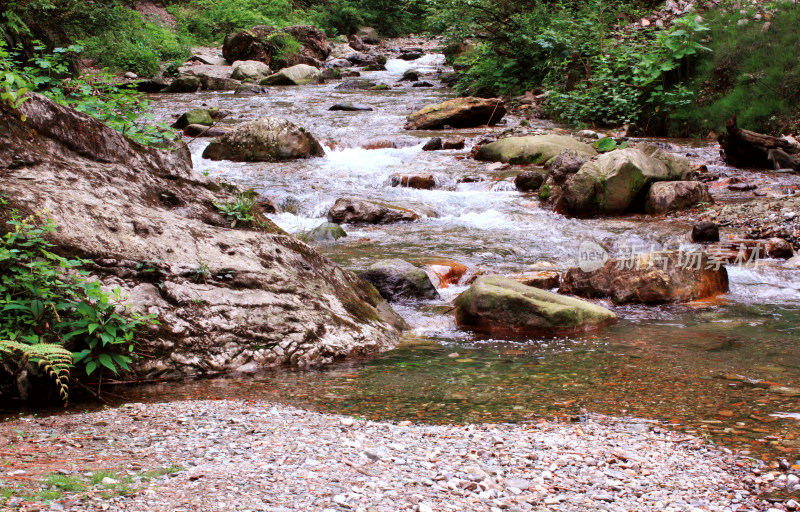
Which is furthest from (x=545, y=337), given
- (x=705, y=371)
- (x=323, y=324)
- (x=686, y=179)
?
(x=686, y=179)

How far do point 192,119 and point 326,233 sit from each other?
8499mm

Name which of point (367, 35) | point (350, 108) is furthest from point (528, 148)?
point (367, 35)

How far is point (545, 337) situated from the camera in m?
5.64

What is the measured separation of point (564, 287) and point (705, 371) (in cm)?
268

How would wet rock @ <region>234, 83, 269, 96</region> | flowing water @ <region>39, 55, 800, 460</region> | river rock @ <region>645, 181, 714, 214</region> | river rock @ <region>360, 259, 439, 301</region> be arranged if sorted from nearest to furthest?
flowing water @ <region>39, 55, 800, 460</region> < river rock @ <region>360, 259, 439, 301</region> < river rock @ <region>645, 181, 714, 214</region> < wet rock @ <region>234, 83, 269, 96</region>

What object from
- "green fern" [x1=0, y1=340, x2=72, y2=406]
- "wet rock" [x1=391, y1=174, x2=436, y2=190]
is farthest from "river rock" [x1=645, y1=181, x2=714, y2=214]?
"green fern" [x1=0, y1=340, x2=72, y2=406]

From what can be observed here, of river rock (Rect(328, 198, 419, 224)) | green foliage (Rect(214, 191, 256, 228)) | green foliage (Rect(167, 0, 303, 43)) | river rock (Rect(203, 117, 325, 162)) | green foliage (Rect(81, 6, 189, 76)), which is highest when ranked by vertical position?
green foliage (Rect(167, 0, 303, 43))

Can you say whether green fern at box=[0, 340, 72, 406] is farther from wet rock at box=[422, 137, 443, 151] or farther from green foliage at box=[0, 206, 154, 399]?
wet rock at box=[422, 137, 443, 151]

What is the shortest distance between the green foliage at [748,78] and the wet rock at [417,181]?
22.7ft

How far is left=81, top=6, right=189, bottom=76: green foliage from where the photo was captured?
2123cm

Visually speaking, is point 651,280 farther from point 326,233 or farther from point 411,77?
point 411,77

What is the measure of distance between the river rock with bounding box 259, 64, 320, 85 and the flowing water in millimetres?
15500

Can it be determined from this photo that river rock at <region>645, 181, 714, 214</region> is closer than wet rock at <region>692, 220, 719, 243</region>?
No

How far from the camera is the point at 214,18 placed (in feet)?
116
